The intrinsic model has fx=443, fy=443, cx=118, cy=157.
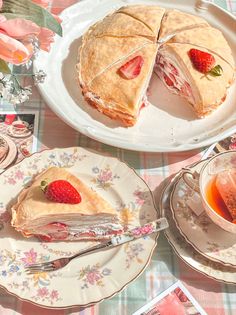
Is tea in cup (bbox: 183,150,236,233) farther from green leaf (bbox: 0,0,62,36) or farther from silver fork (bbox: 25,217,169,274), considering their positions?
green leaf (bbox: 0,0,62,36)

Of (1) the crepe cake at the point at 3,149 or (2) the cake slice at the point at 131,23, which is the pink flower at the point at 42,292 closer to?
(1) the crepe cake at the point at 3,149

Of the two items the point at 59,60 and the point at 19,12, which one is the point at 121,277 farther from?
the point at 59,60

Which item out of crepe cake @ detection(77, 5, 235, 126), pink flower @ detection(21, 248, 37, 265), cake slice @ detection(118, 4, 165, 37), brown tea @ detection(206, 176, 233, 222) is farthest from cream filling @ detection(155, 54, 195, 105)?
pink flower @ detection(21, 248, 37, 265)

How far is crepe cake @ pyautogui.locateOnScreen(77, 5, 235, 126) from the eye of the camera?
142 centimetres

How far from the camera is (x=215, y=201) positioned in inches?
44.9

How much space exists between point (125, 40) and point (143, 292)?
0.84 meters

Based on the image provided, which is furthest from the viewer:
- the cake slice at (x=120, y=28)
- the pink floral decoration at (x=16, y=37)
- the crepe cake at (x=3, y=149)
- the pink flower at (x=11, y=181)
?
the cake slice at (x=120, y=28)

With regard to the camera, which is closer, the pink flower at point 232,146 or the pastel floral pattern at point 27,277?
the pastel floral pattern at point 27,277

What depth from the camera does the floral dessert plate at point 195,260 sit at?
1083 mm

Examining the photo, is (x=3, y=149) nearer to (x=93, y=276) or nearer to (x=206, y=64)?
(x=93, y=276)

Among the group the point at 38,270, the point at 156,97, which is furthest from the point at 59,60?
the point at 38,270

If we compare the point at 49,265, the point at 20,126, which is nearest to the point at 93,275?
the point at 49,265

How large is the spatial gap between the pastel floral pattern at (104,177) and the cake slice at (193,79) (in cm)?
39

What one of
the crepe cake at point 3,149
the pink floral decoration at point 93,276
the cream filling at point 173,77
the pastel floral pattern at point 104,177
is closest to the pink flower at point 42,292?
the pink floral decoration at point 93,276
